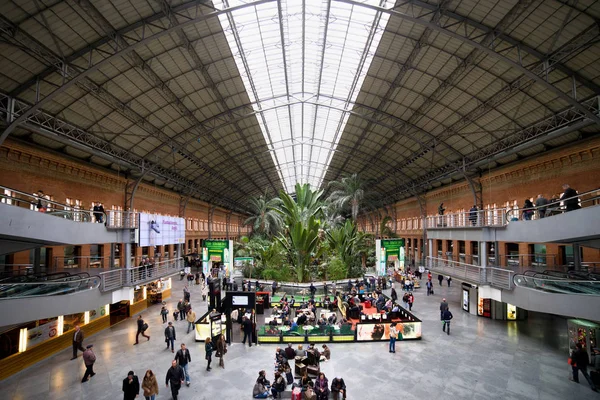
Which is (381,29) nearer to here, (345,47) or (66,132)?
(345,47)

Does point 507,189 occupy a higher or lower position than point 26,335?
higher

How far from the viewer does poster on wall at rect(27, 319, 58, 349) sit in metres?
12.9

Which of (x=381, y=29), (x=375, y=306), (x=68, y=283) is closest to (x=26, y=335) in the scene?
(x=68, y=283)

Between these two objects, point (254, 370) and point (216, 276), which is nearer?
point (254, 370)

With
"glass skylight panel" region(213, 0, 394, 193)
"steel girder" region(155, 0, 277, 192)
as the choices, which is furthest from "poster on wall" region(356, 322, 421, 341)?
"steel girder" region(155, 0, 277, 192)

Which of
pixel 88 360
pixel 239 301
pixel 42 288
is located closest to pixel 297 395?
pixel 239 301

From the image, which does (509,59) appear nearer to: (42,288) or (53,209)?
(42,288)

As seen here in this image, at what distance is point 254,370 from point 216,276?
62.0ft

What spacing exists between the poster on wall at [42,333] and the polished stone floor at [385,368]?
869 millimetres

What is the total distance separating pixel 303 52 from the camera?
70.9 feet

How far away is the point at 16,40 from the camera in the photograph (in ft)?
38.9

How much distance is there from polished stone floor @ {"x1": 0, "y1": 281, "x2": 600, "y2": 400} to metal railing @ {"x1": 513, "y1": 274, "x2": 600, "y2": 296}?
295 centimetres

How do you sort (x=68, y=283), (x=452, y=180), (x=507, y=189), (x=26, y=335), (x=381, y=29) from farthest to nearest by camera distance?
(x=452, y=180) < (x=507, y=189) < (x=381, y=29) < (x=26, y=335) < (x=68, y=283)

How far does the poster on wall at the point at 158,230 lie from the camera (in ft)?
55.5
